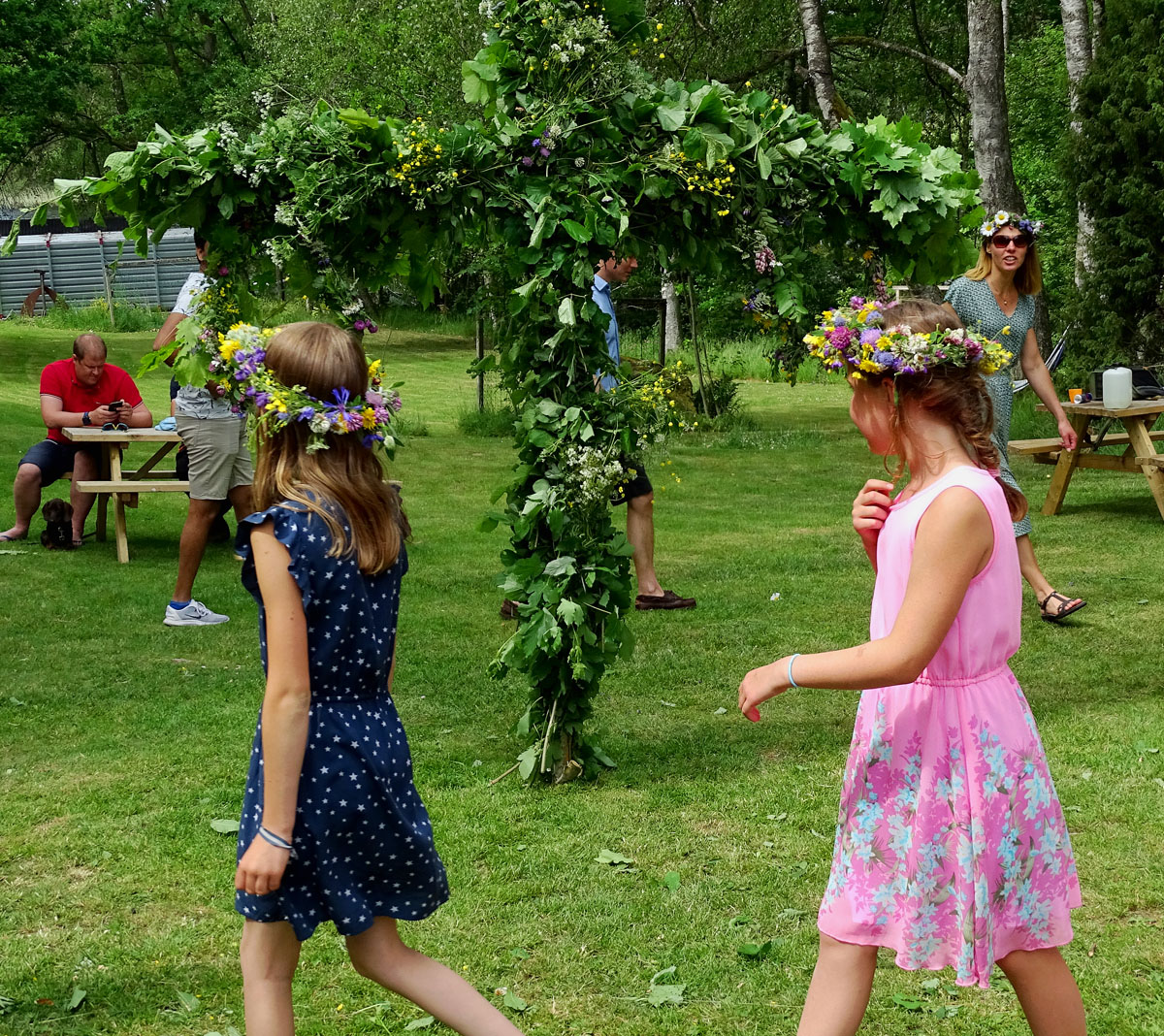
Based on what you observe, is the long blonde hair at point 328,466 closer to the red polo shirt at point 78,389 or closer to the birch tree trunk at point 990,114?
the red polo shirt at point 78,389

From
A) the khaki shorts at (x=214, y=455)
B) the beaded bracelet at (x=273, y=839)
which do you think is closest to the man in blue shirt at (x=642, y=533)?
the khaki shorts at (x=214, y=455)

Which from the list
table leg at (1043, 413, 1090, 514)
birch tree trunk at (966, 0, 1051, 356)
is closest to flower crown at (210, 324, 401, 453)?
table leg at (1043, 413, 1090, 514)

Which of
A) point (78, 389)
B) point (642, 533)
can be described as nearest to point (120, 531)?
point (78, 389)

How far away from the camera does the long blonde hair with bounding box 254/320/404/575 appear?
8.66ft

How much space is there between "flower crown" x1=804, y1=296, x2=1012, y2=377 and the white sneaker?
227 inches

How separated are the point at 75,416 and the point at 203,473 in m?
2.69

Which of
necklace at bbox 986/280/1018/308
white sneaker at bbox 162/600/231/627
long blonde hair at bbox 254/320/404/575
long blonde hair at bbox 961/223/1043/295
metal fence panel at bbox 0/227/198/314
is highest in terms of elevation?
metal fence panel at bbox 0/227/198/314

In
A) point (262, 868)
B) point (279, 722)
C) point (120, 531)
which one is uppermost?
point (279, 722)

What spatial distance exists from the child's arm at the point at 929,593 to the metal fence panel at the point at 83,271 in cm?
3569

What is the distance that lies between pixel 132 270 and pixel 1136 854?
36413 mm

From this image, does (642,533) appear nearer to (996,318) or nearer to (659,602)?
(659,602)

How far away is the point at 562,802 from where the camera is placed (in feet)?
16.3

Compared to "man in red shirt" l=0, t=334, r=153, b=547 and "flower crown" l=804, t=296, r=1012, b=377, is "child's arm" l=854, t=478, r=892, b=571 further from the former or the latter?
"man in red shirt" l=0, t=334, r=153, b=547

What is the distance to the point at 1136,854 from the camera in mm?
4277
